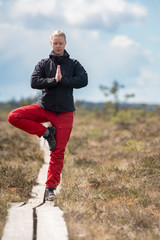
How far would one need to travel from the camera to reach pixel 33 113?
17.9 feet

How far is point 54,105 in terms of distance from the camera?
542cm

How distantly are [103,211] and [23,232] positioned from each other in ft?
3.70

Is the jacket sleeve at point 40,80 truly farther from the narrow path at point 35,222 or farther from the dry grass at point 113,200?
the narrow path at point 35,222

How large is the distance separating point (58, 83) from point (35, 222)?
7.26 ft

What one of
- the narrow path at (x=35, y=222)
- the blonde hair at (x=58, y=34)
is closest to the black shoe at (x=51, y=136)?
the narrow path at (x=35, y=222)

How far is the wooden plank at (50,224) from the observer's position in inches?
143

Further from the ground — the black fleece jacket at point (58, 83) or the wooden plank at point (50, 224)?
Answer: the black fleece jacket at point (58, 83)

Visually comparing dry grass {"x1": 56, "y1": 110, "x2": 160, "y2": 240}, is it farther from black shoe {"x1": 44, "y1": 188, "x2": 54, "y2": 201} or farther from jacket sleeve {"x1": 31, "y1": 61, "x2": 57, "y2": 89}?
jacket sleeve {"x1": 31, "y1": 61, "x2": 57, "y2": 89}

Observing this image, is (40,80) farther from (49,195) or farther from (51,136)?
(49,195)

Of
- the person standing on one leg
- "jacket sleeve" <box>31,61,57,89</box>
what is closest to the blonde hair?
the person standing on one leg

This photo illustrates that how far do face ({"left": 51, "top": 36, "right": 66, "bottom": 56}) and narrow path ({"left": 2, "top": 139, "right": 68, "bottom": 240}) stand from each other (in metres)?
2.27

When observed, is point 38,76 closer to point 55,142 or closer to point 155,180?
point 55,142

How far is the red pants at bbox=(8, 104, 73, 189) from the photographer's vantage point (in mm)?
5371

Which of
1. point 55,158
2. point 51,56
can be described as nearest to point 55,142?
point 55,158
